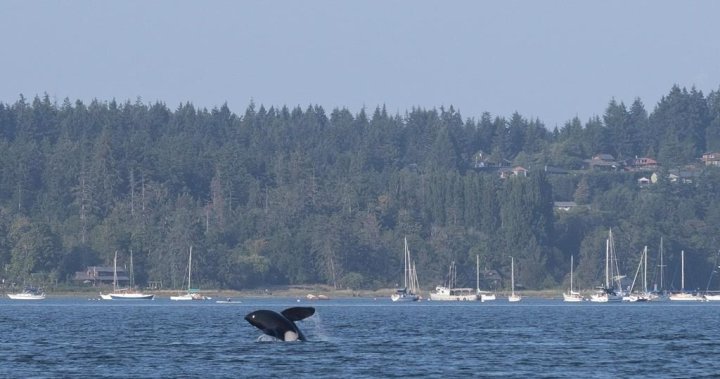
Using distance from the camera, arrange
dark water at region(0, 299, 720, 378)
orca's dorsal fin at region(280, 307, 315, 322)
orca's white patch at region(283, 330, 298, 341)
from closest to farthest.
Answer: dark water at region(0, 299, 720, 378) → orca's dorsal fin at region(280, 307, 315, 322) → orca's white patch at region(283, 330, 298, 341)

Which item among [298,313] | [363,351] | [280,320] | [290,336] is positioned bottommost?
[363,351]

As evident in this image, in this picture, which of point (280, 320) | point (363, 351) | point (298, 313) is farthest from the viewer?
point (363, 351)

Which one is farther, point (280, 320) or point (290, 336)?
point (290, 336)

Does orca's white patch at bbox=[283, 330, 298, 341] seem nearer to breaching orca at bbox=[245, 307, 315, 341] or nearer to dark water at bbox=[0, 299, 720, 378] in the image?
breaching orca at bbox=[245, 307, 315, 341]

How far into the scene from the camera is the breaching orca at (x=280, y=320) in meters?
68.8

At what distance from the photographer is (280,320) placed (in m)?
70.8

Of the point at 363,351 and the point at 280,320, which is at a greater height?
the point at 280,320

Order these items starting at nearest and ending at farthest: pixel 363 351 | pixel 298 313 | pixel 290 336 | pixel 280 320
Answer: pixel 298 313 < pixel 280 320 < pixel 363 351 < pixel 290 336

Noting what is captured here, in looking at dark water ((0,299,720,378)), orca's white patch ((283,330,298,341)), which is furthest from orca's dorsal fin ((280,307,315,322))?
orca's white patch ((283,330,298,341))

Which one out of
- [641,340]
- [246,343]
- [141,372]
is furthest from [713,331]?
[141,372]

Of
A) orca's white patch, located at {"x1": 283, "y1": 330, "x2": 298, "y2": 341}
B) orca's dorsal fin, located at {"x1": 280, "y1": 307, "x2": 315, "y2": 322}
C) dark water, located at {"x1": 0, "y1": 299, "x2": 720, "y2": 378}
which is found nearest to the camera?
dark water, located at {"x1": 0, "y1": 299, "x2": 720, "y2": 378}

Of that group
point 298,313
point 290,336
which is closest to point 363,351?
point 290,336

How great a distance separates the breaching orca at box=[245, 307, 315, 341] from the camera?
68750mm

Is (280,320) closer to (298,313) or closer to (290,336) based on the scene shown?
(298,313)
